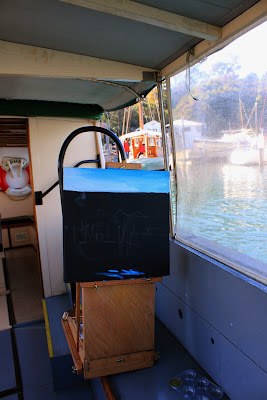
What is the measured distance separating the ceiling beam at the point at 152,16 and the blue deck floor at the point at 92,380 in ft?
6.91

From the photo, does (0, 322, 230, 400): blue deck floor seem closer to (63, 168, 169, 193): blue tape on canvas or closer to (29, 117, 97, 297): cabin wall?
(29, 117, 97, 297): cabin wall

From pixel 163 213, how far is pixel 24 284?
2.91 m

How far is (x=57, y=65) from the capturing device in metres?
2.14

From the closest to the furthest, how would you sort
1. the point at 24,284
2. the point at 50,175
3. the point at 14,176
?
the point at 50,175 → the point at 24,284 → the point at 14,176

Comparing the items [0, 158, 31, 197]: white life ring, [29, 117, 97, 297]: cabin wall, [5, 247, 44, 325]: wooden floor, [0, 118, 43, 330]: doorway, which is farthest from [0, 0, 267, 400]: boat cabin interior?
[0, 158, 31, 197]: white life ring

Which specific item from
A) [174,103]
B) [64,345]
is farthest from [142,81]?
[64,345]

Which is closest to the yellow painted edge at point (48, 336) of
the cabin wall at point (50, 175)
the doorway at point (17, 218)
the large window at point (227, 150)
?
the cabin wall at point (50, 175)

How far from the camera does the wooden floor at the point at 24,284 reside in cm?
329

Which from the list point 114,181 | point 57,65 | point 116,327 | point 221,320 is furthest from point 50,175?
point 221,320

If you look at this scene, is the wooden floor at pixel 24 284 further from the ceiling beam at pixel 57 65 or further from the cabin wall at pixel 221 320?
the ceiling beam at pixel 57 65

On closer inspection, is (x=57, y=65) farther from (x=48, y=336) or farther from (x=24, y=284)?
(x=24, y=284)

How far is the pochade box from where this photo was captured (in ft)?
5.94

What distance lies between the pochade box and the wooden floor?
5.80 ft

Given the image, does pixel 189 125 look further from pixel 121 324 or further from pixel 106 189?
pixel 121 324
